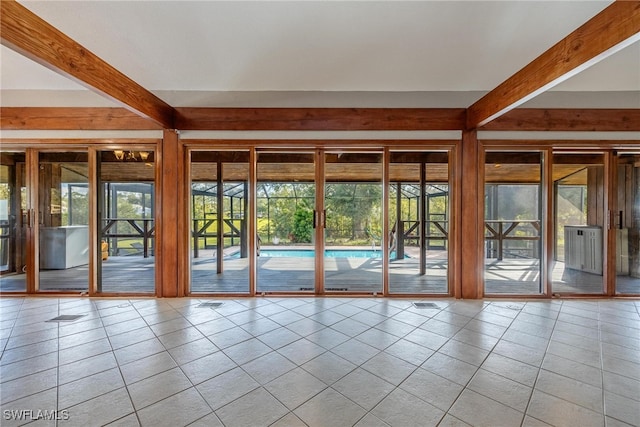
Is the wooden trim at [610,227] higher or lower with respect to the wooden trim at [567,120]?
lower

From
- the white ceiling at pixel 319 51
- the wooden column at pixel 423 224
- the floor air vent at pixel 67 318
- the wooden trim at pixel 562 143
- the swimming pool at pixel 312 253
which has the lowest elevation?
the floor air vent at pixel 67 318

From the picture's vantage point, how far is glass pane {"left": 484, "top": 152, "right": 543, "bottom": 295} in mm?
4156

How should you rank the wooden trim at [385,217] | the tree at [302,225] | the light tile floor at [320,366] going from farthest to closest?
the tree at [302,225] < the wooden trim at [385,217] < the light tile floor at [320,366]

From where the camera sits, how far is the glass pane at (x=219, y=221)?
168 inches

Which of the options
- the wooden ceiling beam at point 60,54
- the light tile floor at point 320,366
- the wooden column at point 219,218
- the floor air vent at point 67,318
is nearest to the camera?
the light tile floor at point 320,366

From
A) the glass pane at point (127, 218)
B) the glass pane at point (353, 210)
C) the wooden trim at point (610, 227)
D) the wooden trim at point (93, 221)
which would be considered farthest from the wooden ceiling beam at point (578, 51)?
the glass pane at point (127, 218)

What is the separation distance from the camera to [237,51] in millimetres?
2910

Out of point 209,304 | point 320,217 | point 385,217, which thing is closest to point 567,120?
point 385,217

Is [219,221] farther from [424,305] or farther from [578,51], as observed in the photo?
[578,51]

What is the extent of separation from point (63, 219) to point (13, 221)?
0.62 meters

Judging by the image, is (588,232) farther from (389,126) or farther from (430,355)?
(430,355)

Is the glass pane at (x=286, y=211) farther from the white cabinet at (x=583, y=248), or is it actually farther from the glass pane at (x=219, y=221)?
the white cabinet at (x=583, y=248)

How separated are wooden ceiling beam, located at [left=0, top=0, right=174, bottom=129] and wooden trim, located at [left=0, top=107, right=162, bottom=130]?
86 centimetres

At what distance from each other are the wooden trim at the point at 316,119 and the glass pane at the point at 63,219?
1.99 metres
